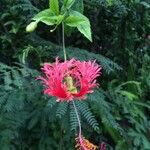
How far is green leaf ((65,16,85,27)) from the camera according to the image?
37.1 inches

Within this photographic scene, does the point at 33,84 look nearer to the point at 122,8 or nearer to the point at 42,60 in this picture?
the point at 42,60

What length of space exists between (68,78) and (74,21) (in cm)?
12

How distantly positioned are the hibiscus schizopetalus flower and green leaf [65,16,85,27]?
3.1 inches

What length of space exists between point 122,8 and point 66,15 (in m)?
1.21

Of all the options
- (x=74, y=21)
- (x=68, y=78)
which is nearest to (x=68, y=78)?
(x=68, y=78)

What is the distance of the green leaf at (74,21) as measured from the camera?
94 centimetres

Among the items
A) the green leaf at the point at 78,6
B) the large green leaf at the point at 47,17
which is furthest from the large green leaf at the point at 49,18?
the green leaf at the point at 78,6

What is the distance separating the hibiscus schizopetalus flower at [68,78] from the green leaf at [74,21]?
78 millimetres

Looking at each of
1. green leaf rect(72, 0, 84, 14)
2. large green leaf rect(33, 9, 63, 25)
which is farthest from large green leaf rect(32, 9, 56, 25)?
green leaf rect(72, 0, 84, 14)

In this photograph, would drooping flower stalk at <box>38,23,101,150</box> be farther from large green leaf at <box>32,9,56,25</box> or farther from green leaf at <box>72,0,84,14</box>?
green leaf at <box>72,0,84,14</box>

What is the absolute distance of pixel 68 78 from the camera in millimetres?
918

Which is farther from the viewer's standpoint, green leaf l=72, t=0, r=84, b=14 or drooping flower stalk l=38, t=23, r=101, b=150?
green leaf l=72, t=0, r=84, b=14

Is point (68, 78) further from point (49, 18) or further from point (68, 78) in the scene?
point (49, 18)

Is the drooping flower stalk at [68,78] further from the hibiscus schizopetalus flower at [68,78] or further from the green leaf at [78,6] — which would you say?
the green leaf at [78,6]
